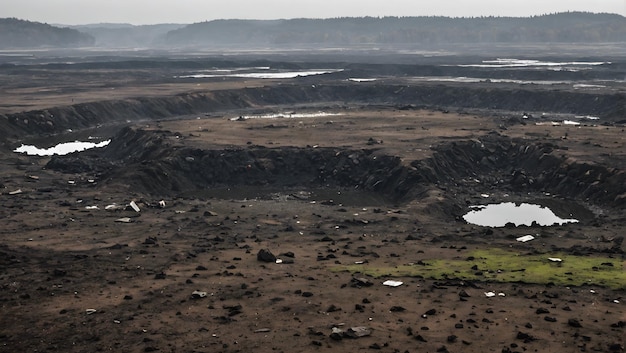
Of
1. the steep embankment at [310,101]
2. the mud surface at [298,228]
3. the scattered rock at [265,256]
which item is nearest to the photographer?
the mud surface at [298,228]

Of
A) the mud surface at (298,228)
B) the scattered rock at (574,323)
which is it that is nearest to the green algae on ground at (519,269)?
the mud surface at (298,228)

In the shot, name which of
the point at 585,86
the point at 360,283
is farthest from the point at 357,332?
the point at 585,86

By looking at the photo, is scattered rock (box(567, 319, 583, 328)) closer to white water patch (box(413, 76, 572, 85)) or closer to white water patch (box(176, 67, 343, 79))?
white water patch (box(413, 76, 572, 85))

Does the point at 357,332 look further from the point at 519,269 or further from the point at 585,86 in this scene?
the point at 585,86

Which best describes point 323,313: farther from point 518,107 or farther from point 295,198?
point 518,107

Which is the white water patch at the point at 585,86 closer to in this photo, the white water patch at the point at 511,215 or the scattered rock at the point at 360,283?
the white water patch at the point at 511,215
